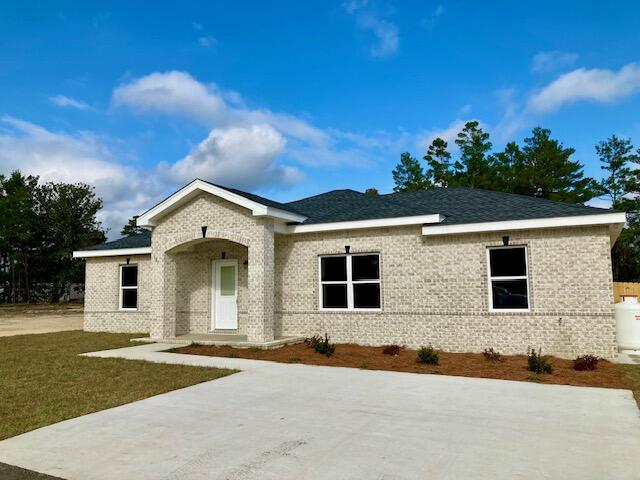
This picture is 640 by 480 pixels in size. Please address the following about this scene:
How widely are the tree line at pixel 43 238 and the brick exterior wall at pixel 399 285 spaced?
124 ft

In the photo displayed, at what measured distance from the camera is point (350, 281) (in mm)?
14406

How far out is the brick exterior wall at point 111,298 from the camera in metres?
18.8

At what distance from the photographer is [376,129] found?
22047 mm

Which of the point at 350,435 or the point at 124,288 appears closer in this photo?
the point at 350,435

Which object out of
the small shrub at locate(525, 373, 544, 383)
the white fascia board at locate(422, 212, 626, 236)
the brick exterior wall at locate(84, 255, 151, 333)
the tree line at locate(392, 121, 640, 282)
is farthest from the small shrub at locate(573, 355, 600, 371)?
the tree line at locate(392, 121, 640, 282)

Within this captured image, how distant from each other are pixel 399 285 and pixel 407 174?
123ft

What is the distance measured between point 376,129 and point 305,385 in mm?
15683

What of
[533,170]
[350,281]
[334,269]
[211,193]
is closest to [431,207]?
[350,281]

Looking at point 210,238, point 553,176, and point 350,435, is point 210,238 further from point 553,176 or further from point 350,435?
point 553,176

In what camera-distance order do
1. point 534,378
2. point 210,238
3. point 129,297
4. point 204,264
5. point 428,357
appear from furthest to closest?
point 129,297
point 204,264
point 210,238
point 428,357
point 534,378

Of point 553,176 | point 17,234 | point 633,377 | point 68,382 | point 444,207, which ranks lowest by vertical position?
point 633,377

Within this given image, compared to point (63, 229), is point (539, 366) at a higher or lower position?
lower

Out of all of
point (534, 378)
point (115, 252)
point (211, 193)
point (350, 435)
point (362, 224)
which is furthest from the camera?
point (115, 252)

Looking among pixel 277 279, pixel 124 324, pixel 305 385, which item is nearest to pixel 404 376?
pixel 305 385
